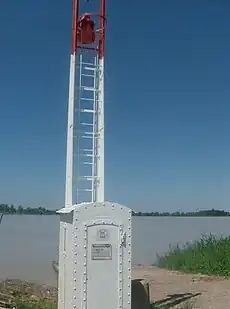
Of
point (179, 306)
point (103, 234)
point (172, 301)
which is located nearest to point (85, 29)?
point (103, 234)

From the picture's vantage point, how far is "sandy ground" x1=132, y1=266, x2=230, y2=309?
9406 mm

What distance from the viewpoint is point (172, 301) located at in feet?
31.0

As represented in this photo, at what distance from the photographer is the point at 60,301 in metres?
7.00

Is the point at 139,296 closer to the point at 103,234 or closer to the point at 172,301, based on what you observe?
the point at 172,301

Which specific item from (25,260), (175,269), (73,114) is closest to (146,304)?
(73,114)

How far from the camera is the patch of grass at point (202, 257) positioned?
545 inches

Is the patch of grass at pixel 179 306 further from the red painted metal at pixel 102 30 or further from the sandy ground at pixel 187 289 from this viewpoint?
the red painted metal at pixel 102 30

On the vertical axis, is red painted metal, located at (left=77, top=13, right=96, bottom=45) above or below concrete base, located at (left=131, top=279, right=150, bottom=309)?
above

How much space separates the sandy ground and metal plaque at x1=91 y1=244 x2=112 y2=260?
293cm

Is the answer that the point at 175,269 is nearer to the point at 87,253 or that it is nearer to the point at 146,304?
the point at 146,304

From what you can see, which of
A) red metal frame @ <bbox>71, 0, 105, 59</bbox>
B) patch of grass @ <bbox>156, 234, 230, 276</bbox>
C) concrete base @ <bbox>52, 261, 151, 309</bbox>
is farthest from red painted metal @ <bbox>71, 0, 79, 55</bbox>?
patch of grass @ <bbox>156, 234, 230, 276</bbox>

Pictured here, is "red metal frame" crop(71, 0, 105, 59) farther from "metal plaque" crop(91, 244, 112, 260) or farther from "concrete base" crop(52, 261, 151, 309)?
"concrete base" crop(52, 261, 151, 309)

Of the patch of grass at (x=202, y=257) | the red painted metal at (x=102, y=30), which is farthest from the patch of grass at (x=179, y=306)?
the red painted metal at (x=102, y=30)

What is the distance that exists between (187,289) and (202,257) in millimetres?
3817
